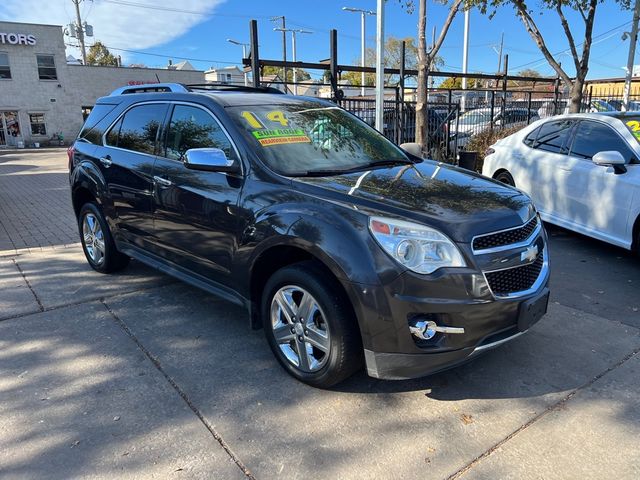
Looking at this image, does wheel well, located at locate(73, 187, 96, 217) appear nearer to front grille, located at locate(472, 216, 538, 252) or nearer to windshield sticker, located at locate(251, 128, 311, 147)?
windshield sticker, located at locate(251, 128, 311, 147)

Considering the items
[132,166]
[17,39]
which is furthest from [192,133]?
[17,39]

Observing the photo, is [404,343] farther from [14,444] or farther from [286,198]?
[14,444]

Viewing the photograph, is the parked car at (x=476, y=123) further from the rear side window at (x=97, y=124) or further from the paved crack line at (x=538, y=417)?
the paved crack line at (x=538, y=417)

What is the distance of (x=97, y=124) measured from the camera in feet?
16.9

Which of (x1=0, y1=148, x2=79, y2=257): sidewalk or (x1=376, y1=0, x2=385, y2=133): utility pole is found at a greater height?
(x1=376, y1=0, x2=385, y2=133): utility pole

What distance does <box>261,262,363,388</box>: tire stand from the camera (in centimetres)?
283

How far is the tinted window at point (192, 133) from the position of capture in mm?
3646

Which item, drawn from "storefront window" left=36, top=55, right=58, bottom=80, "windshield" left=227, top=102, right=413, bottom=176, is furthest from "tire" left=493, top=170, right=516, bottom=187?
"storefront window" left=36, top=55, right=58, bottom=80

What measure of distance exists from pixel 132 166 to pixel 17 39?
35661mm

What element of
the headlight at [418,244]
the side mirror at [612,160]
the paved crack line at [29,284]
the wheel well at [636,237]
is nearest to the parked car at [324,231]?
the headlight at [418,244]

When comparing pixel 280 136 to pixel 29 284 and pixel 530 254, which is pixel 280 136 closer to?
pixel 530 254

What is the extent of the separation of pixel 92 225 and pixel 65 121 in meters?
34.2

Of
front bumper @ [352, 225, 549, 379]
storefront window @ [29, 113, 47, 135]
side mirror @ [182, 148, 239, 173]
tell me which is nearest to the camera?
front bumper @ [352, 225, 549, 379]

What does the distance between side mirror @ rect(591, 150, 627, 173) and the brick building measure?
36372 millimetres
